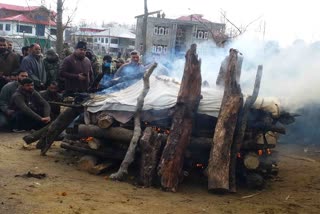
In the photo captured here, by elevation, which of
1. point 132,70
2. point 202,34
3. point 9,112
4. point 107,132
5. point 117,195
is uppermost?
point 202,34

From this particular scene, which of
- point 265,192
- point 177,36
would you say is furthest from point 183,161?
point 177,36

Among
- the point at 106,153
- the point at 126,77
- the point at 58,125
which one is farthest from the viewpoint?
the point at 126,77

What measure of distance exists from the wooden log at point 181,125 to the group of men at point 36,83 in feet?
7.39

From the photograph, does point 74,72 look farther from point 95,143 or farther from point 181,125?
point 181,125

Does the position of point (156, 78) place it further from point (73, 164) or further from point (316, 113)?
point (316, 113)

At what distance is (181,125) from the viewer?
6.80 metres

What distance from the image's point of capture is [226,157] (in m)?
6.52

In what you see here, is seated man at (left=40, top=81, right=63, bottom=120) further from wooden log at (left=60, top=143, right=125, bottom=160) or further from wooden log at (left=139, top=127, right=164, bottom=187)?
wooden log at (left=139, top=127, right=164, bottom=187)

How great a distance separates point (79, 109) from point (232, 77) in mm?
3183

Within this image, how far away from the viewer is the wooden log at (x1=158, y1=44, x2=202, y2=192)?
6551mm

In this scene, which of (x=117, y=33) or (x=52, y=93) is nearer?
(x=52, y=93)

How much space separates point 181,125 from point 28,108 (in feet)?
15.6

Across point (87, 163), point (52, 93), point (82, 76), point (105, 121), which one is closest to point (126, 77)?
point (82, 76)

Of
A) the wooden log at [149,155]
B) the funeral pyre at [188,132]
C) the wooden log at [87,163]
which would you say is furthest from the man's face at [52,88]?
the wooden log at [149,155]
